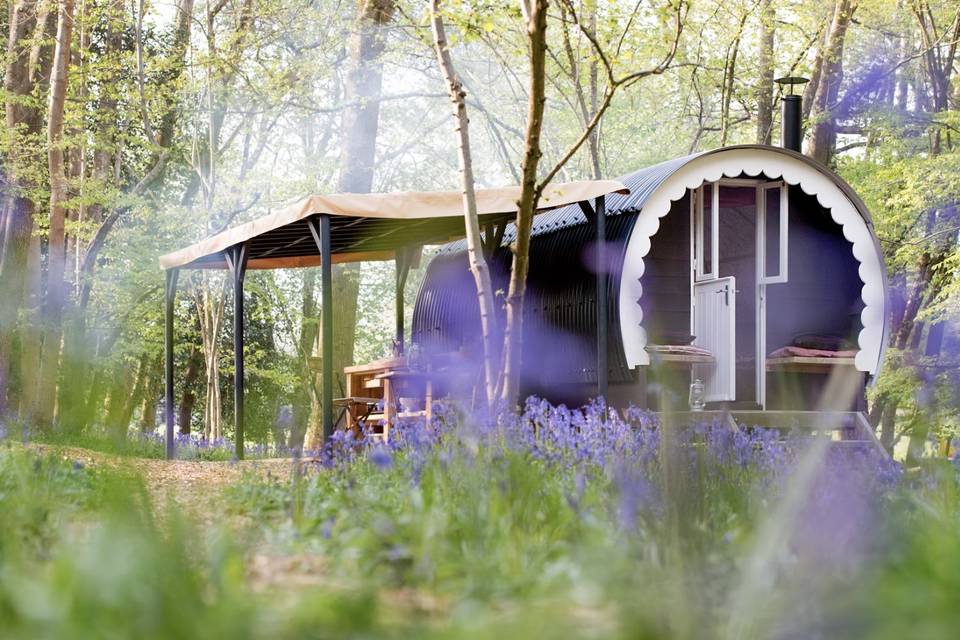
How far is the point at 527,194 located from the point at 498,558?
13.1 feet

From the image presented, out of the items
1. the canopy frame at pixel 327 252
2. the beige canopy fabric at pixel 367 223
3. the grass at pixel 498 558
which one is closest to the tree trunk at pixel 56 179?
the canopy frame at pixel 327 252

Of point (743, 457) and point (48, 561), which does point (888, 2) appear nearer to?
point (743, 457)

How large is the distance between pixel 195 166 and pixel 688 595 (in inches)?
631

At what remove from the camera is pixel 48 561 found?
119 inches

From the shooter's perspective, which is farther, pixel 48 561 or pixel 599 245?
pixel 599 245

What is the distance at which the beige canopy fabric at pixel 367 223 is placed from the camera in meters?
8.16

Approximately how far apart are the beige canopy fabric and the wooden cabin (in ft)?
3.10

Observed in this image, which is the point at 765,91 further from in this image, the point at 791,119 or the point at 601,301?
the point at 601,301

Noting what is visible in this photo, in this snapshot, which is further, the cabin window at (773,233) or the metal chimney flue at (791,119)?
the metal chimney flue at (791,119)

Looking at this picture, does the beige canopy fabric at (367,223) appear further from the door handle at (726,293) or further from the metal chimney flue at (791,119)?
the metal chimney flue at (791,119)

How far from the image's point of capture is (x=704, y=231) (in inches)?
418

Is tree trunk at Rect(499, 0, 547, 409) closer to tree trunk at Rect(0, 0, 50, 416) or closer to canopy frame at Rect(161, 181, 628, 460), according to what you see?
canopy frame at Rect(161, 181, 628, 460)

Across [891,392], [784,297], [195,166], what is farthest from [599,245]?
[195,166]

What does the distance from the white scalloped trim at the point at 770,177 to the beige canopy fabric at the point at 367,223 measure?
0.98 meters
